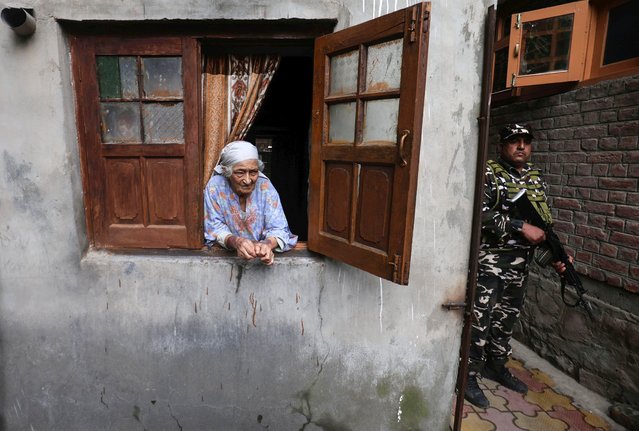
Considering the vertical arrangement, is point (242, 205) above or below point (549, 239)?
above

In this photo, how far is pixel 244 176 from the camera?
2242mm

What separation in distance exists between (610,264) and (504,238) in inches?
36.3

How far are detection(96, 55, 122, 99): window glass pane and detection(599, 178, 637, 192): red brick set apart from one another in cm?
372

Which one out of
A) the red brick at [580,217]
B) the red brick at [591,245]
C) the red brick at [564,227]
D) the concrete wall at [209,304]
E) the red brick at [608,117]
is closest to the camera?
the concrete wall at [209,304]

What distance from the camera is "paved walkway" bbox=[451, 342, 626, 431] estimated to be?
2.66 metres

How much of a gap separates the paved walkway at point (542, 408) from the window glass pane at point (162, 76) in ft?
10.2

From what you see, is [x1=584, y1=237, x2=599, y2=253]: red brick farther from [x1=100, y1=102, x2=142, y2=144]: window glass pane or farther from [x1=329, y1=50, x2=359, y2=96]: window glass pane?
[x1=100, y1=102, x2=142, y2=144]: window glass pane

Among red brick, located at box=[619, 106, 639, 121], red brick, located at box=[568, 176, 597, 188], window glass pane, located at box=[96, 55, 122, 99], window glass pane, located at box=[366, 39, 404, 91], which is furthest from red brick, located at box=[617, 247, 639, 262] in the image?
window glass pane, located at box=[96, 55, 122, 99]

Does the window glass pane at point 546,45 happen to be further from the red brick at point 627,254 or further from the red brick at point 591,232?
the red brick at point 627,254

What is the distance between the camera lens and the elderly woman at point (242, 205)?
2236 millimetres

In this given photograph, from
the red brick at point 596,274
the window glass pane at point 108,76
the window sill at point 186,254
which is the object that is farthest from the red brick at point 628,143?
the window glass pane at point 108,76

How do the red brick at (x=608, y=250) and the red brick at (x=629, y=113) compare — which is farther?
the red brick at (x=608, y=250)

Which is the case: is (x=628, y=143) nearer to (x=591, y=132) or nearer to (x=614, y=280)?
(x=591, y=132)

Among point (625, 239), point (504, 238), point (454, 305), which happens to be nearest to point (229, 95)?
point (454, 305)
